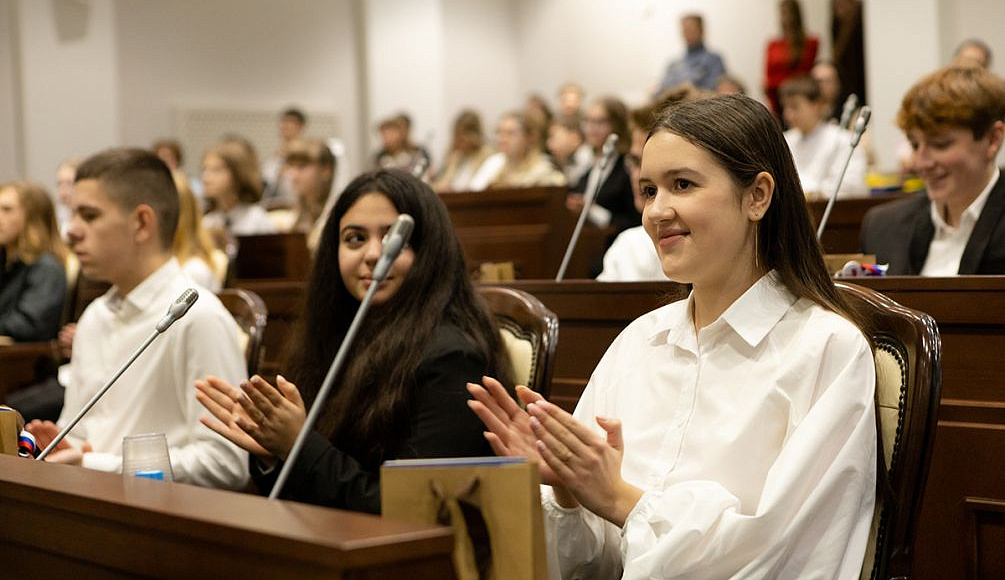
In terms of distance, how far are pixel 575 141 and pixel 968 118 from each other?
5.47 meters

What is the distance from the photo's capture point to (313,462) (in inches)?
88.7

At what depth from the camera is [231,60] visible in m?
12.1

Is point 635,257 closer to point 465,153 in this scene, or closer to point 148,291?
point 148,291

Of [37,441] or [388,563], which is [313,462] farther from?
[388,563]

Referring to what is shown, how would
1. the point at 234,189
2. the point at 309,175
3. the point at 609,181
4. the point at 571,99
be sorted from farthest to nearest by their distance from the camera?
1. the point at 571,99
2. the point at 234,189
3. the point at 309,175
4. the point at 609,181

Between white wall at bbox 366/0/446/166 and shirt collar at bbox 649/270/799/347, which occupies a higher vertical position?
white wall at bbox 366/0/446/166

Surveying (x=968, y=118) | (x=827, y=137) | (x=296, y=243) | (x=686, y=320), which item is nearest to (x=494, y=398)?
(x=686, y=320)

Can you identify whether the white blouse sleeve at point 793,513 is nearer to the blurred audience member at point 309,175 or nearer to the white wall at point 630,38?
the blurred audience member at point 309,175

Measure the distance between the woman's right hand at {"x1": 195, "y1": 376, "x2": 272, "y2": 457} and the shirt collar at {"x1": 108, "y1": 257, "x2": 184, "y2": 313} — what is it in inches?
40.6

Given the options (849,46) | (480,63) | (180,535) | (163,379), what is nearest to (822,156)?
(849,46)

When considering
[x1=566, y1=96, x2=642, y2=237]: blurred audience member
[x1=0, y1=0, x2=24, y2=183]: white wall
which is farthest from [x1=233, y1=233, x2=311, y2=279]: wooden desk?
[x1=0, y1=0, x2=24, y2=183]: white wall

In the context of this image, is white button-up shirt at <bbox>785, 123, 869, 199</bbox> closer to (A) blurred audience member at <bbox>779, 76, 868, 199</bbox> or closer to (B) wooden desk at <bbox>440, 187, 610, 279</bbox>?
(A) blurred audience member at <bbox>779, 76, 868, 199</bbox>

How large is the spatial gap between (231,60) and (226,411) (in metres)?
10.3

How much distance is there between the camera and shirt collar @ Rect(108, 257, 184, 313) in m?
3.20
